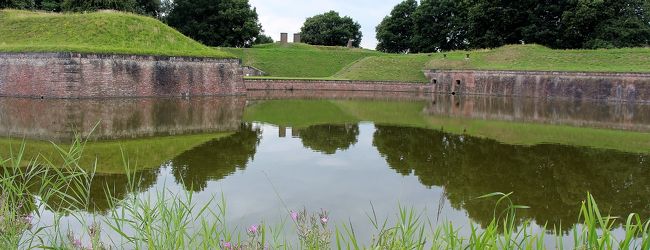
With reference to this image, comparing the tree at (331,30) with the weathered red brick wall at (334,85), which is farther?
the tree at (331,30)

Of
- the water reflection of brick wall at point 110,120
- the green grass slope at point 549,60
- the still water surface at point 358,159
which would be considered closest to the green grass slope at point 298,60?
the green grass slope at point 549,60

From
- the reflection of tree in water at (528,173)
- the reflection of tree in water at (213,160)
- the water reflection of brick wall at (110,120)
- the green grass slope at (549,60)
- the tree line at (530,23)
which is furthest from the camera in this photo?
the tree line at (530,23)

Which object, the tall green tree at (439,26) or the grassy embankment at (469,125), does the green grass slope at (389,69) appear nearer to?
the tall green tree at (439,26)

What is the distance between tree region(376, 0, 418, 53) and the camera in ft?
211

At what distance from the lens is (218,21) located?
2041 inches

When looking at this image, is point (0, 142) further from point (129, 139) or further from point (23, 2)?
point (23, 2)

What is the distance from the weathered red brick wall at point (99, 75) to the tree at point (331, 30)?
48.7m

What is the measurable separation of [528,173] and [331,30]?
68.1m

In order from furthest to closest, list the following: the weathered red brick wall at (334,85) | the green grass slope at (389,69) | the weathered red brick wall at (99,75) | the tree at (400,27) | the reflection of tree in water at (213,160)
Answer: the tree at (400,27)
the green grass slope at (389,69)
the weathered red brick wall at (334,85)
the weathered red brick wall at (99,75)
the reflection of tree in water at (213,160)

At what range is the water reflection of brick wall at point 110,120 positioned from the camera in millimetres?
12188

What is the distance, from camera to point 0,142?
34.3ft

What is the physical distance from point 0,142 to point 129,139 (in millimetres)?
2490

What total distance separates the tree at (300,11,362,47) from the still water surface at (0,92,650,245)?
58.1m

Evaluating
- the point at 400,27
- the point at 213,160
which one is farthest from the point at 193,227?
the point at 400,27
